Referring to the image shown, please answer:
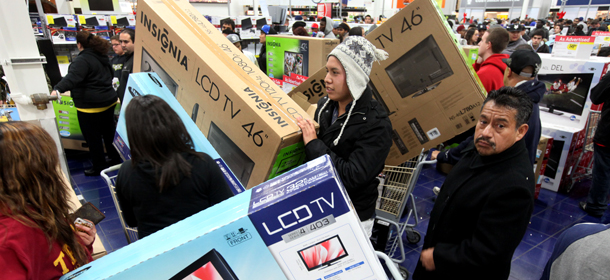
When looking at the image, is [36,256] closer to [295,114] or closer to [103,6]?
[295,114]

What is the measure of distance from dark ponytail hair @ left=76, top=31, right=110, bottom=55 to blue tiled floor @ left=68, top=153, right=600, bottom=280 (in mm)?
1588

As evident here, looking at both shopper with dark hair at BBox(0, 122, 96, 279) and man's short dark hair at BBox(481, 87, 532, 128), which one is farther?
man's short dark hair at BBox(481, 87, 532, 128)

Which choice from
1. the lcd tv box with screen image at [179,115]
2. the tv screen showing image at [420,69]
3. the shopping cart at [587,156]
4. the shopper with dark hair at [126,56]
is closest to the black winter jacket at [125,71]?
the shopper with dark hair at [126,56]

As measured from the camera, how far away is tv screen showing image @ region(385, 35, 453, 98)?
2244mm

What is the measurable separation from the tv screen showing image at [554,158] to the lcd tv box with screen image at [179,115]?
426 cm

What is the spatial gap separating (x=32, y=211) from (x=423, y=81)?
2.23 metres

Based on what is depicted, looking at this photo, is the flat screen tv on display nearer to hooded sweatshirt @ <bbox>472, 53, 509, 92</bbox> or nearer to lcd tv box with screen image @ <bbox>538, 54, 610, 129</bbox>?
hooded sweatshirt @ <bbox>472, 53, 509, 92</bbox>

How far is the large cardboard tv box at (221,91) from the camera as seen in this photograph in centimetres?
160

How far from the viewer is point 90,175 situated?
15.0 ft

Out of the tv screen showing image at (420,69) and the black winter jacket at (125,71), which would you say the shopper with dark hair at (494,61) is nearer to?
the tv screen showing image at (420,69)

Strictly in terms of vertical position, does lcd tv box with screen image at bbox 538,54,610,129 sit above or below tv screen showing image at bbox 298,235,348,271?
below

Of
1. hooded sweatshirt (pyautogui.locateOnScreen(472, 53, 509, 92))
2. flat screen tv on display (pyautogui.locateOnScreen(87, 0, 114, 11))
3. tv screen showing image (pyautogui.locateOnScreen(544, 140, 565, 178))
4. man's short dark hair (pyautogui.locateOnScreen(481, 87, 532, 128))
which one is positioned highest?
man's short dark hair (pyautogui.locateOnScreen(481, 87, 532, 128))

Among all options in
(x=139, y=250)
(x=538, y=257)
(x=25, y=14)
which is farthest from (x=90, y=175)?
(x=538, y=257)

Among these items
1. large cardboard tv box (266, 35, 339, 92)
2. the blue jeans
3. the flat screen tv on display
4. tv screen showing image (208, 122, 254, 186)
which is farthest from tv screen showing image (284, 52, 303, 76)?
the flat screen tv on display
